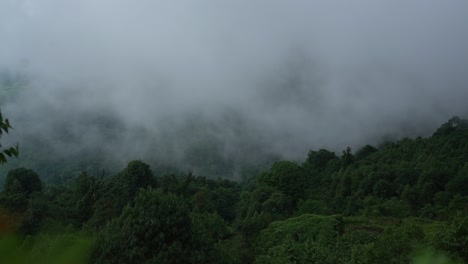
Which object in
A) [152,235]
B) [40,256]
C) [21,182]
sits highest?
[21,182]

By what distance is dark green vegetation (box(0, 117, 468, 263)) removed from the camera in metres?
19.8

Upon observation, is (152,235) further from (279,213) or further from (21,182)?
(21,182)

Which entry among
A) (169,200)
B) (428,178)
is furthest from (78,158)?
(169,200)

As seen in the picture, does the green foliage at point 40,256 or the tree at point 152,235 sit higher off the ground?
the tree at point 152,235

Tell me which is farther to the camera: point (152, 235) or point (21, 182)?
point (21, 182)

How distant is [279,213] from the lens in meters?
48.8

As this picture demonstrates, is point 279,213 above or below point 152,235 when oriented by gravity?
above

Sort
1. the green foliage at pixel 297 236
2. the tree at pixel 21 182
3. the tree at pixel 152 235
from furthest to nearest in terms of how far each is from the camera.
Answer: the tree at pixel 21 182 < the green foliage at pixel 297 236 < the tree at pixel 152 235

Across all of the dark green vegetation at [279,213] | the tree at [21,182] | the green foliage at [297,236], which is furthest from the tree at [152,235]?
the tree at [21,182]

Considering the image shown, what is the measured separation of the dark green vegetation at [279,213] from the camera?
1980 cm

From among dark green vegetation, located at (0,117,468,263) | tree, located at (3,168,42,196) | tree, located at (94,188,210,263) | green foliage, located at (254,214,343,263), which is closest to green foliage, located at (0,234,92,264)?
dark green vegetation, located at (0,117,468,263)

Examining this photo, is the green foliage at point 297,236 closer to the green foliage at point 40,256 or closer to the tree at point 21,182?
the tree at point 21,182

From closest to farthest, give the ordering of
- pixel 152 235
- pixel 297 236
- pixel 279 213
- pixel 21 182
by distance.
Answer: pixel 152 235, pixel 297 236, pixel 21 182, pixel 279 213

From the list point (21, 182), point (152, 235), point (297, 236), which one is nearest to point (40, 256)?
point (152, 235)
